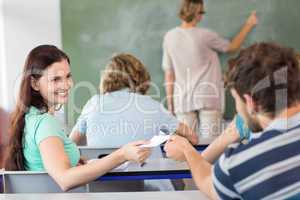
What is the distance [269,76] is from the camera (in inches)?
51.0

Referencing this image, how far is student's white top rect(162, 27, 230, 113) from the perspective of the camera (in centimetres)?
439

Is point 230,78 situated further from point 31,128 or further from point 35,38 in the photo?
point 35,38

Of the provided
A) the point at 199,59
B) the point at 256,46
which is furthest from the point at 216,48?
the point at 256,46

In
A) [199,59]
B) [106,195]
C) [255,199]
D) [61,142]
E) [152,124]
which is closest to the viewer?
[255,199]

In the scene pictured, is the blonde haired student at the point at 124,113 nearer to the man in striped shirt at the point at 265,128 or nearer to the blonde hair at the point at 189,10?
the man in striped shirt at the point at 265,128

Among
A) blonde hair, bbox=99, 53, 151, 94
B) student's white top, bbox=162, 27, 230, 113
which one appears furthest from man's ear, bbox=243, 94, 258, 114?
student's white top, bbox=162, 27, 230, 113

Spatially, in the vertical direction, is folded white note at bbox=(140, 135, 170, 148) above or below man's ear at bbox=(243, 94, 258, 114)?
below

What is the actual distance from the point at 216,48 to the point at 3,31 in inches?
77.7

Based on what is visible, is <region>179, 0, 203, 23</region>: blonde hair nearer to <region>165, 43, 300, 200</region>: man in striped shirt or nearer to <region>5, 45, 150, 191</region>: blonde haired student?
<region>5, 45, 150, 191</region>: blonde haired student

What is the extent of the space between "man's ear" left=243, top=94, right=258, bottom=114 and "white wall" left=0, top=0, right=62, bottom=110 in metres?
3.41

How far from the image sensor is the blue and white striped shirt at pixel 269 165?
1250 millimetres

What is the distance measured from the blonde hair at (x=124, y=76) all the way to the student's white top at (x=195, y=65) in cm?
148

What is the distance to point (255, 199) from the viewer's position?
1.27 meters

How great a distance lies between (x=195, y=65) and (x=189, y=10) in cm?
50
